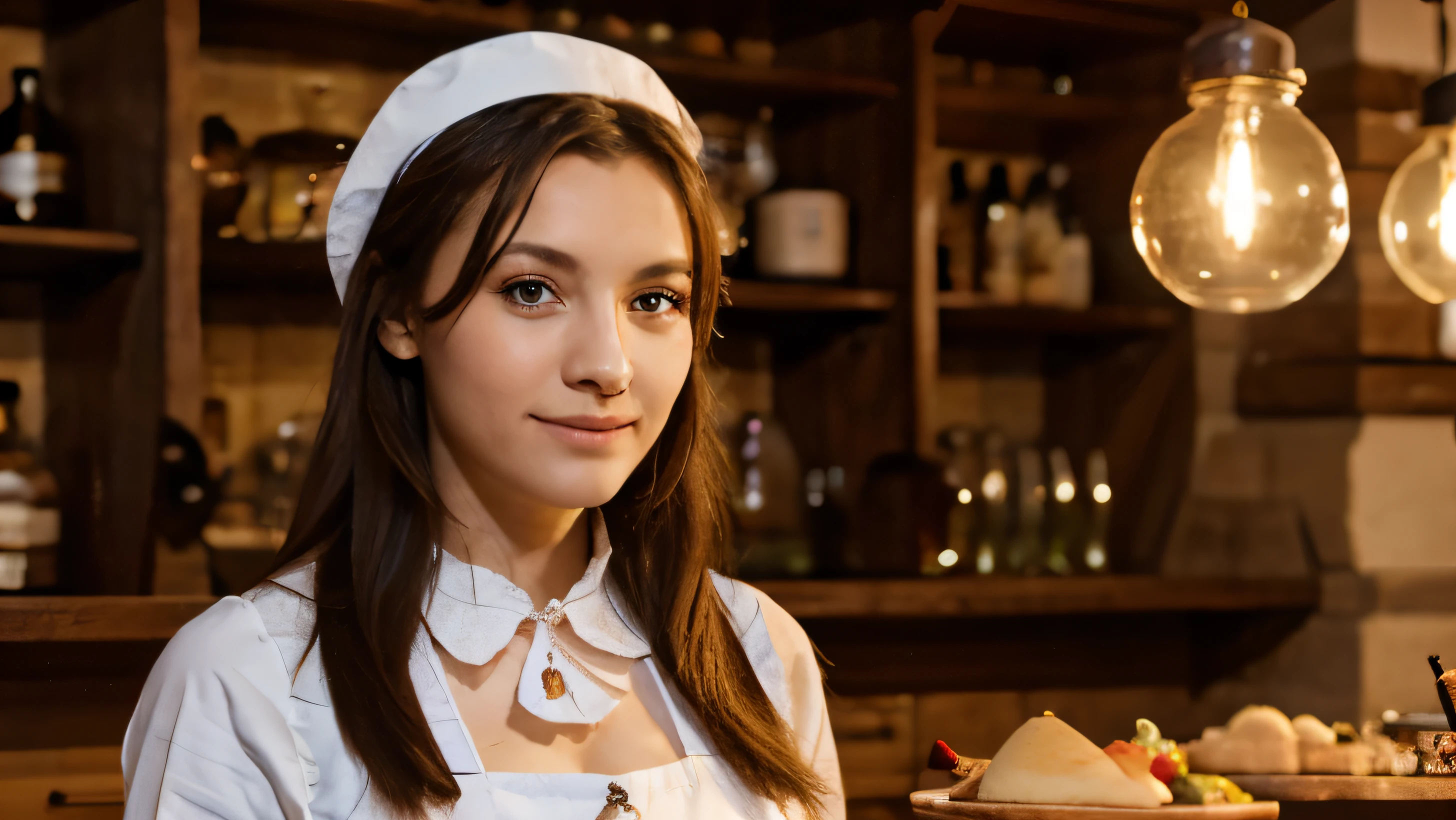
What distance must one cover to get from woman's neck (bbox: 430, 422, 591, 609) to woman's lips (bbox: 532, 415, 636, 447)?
8 centimetres

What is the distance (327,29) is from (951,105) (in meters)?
1.07

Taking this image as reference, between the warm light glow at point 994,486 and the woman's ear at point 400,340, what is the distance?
159 centimetres

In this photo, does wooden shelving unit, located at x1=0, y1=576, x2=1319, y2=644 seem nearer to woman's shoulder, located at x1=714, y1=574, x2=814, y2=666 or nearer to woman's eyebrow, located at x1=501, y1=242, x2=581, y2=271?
woman's shoulder, located at x1=714, y1=574, x2=814, y2=666

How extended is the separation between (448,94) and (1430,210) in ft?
3.31

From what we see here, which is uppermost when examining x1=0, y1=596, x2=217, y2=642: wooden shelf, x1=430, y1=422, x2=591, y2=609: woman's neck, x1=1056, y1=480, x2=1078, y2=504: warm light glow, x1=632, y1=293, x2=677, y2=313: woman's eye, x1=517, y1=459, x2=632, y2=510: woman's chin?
x1=632, y1=293, x2=677, y2=313: woman's eye

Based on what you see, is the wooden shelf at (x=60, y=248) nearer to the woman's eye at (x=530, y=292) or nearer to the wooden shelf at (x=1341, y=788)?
the woman's eye at (x=530, y=292)

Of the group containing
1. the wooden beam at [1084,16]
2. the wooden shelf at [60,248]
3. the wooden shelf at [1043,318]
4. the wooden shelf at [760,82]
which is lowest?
the wooden shelf at [1043,318]

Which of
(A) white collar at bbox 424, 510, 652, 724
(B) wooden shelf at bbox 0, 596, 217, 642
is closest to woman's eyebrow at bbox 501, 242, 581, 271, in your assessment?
(A) white collar at bbox 424, 510, 652, 724

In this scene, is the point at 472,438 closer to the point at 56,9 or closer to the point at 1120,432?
the point at 56,9

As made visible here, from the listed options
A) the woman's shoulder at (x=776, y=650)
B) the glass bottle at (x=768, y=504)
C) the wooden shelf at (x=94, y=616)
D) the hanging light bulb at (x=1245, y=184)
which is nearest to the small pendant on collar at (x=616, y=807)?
the woman's shoulder at (x=776, y=650)

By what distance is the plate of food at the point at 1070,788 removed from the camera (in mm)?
961

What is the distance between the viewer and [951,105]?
233cm

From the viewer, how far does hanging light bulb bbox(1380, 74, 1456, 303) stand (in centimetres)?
130

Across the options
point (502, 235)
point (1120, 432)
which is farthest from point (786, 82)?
point (502, 235)
